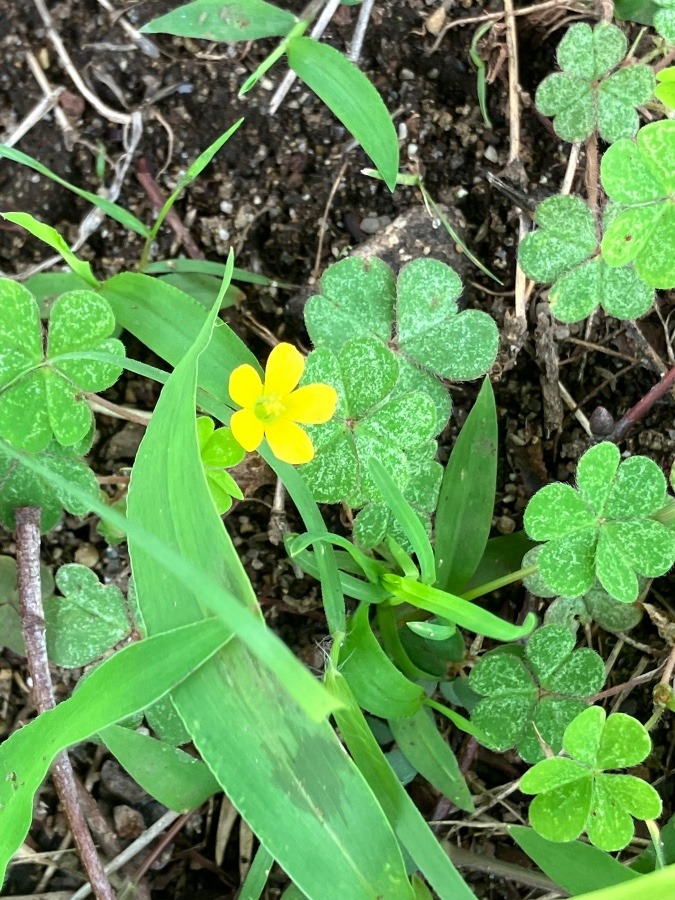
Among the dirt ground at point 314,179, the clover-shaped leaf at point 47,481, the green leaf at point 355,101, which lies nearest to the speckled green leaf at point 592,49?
the dirt ground at point 314,179

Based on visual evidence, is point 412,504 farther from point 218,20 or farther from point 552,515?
point 218,20

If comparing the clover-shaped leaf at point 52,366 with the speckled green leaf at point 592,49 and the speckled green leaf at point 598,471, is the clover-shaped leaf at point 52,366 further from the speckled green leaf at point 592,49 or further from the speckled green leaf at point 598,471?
the speckled green leaf at point 592,49

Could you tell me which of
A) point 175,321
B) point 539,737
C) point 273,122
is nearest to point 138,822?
point 539,737

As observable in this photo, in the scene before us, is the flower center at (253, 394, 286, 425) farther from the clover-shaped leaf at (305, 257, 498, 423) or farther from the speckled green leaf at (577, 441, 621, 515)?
the speckled green leaf at (577, 441, 621, 515)

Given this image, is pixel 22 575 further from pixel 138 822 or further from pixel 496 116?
pixel 496 116

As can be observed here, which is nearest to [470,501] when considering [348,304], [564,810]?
[348,304]
